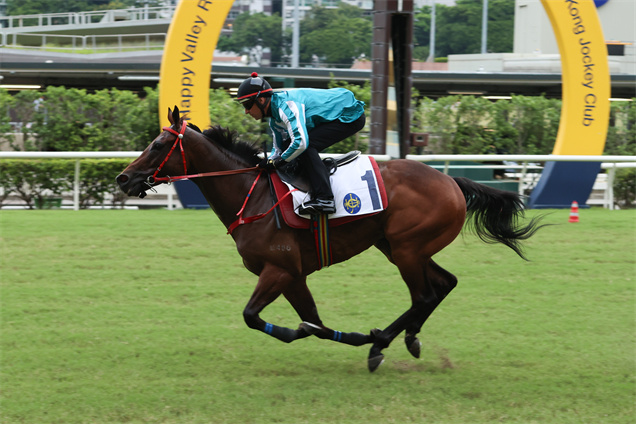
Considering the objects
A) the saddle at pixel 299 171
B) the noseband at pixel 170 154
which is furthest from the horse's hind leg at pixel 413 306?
the noseband at pixel 170 154

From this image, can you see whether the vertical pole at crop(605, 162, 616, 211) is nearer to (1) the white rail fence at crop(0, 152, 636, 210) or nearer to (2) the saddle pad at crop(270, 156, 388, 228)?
(1) the white rail fence at crop(0, 152, 636, 210)

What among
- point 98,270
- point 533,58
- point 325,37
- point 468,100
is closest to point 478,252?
point 98,270

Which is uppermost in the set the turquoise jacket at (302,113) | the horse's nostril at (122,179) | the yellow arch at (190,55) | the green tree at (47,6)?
the green tree at (47,6)

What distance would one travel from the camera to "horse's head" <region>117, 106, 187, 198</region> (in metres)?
4.46

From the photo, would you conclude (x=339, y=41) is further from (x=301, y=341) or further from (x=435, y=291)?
(x=435, y=291)

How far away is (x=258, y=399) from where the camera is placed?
13.2ft

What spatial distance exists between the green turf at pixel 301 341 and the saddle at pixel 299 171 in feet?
3.84

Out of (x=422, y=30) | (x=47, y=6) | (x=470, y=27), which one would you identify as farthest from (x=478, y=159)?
(x=422, y=30)

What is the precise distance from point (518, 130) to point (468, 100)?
1.32 metres

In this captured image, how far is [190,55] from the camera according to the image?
35.6ft

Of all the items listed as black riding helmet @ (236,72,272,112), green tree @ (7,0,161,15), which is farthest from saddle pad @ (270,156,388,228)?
green tree @ (7,0,161,15)

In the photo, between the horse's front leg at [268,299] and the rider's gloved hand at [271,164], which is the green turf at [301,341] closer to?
the horse's front leg at [268,299]

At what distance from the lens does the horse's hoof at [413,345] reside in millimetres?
4676

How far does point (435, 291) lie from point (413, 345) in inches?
17.9
